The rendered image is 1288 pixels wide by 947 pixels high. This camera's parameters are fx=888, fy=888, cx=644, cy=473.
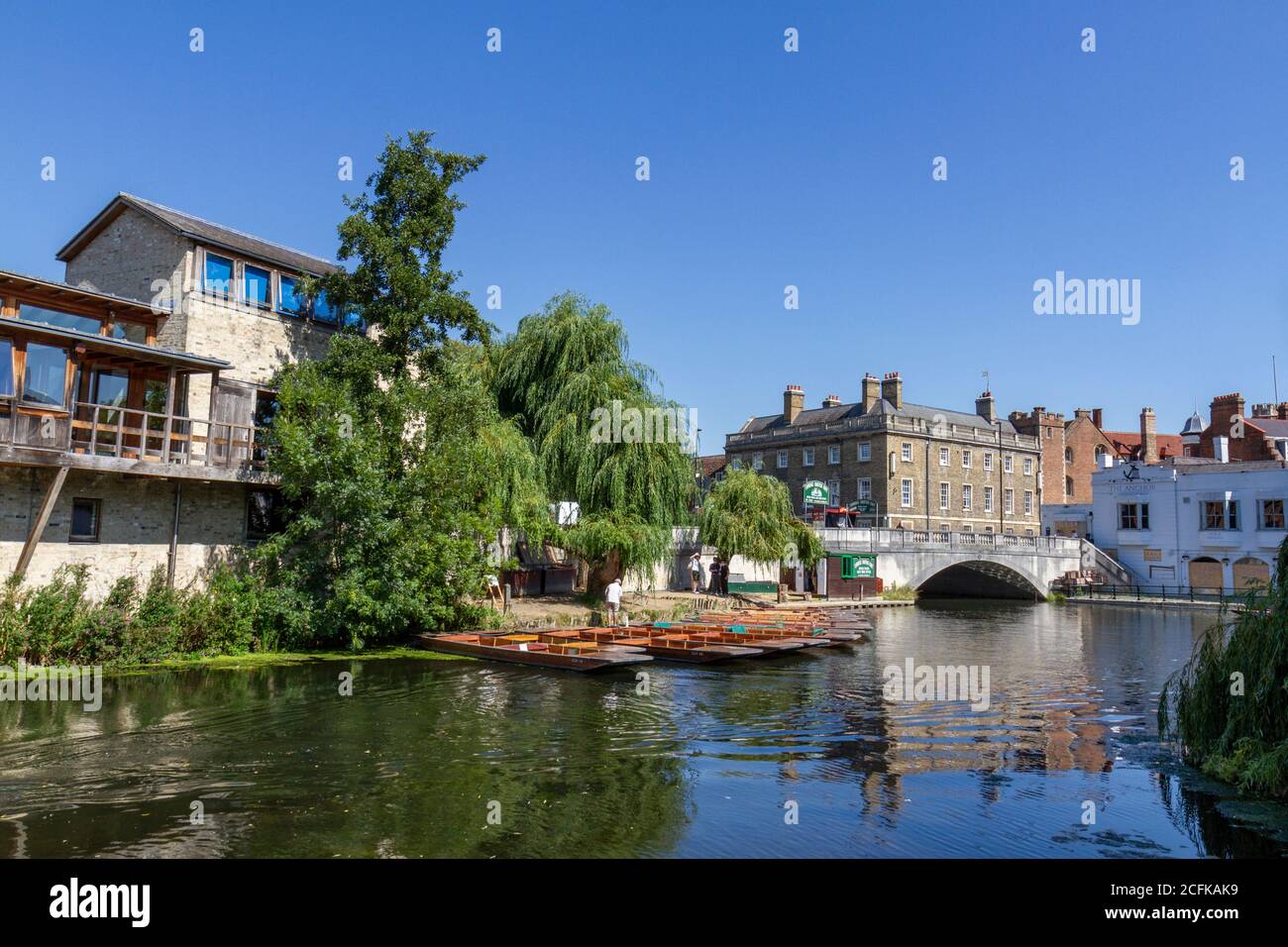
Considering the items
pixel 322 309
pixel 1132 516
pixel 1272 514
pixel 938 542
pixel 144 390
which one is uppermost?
pixel 322 309

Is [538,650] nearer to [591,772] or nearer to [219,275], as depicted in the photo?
[591,772]

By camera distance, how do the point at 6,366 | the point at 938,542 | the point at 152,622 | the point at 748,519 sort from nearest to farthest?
1. the point at 6,366
2. the point at 152,622
3. the point at 748,519
4. the point at 938,542

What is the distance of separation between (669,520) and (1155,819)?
18.6 meters

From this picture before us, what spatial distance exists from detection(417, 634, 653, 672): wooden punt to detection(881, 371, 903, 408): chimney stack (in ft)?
127

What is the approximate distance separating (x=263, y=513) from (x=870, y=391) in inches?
1610

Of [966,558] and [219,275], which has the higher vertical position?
[219,275]

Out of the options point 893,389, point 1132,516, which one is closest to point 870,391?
point 893,389

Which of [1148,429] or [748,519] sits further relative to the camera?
[1148,429]

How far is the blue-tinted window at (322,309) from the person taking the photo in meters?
22.8

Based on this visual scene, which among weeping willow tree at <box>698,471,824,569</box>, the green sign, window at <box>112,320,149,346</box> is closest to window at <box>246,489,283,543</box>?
window at <box>112,320,149,346</box>

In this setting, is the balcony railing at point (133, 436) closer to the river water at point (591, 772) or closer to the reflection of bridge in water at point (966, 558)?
the river water at point (591, 772)

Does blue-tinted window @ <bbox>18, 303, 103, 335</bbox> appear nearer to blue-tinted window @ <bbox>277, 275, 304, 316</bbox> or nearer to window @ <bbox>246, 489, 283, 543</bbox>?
blue-tinted window @ <bbox>277, 275, 304, 316</bbox>

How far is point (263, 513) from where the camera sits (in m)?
20.8
